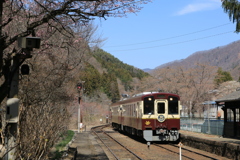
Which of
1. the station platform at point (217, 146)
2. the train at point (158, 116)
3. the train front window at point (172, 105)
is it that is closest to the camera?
the station platform at point (217, 146)

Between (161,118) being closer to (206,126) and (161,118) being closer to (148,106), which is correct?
(148,106)

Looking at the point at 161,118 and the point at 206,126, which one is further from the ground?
the point at 161,118

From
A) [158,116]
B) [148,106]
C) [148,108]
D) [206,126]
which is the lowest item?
[206,126]

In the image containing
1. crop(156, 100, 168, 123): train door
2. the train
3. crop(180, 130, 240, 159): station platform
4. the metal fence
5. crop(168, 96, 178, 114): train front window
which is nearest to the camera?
crop(180, 130, 240, 159): station platform

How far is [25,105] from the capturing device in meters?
9.46

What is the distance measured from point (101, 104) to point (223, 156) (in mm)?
60433

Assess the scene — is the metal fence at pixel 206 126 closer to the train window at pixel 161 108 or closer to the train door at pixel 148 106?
the train window at pixel 161 108

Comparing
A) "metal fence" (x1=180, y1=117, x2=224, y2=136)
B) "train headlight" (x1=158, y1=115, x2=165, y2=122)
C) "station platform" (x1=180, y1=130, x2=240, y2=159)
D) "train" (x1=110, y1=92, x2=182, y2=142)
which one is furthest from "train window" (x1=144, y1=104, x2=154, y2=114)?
"metal fence" (x1=180, y1=117, x2=224, y2=136)

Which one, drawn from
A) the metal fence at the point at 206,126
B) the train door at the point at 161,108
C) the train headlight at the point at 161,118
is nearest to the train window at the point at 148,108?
the train door at the point at 161,108

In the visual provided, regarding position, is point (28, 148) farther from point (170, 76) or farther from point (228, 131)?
point (170, 76)

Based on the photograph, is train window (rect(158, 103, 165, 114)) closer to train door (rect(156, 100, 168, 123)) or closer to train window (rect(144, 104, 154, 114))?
train door (rect(156, 100, 168, 123))

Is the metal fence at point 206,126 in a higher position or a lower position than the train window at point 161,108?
lower

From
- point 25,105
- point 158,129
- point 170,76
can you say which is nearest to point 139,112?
point 158,129

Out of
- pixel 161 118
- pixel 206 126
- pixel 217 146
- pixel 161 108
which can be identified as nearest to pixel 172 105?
pixel 161 108
